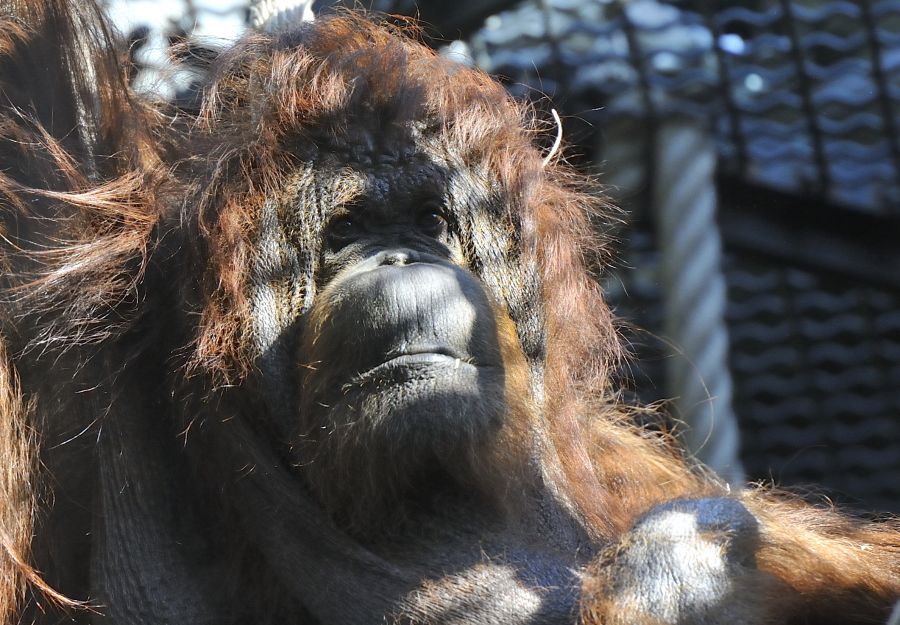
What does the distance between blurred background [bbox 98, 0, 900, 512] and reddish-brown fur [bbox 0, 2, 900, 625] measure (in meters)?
1.37

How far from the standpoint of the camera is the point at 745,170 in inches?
169

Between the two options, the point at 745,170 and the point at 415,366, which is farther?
the point at 745,170

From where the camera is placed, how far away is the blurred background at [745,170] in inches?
152

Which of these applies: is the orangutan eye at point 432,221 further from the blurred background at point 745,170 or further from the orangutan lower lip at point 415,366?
the blurred background at point 745,170

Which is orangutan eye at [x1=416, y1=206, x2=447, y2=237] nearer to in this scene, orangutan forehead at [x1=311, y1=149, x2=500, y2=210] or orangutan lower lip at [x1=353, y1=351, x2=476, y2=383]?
orangutan forehead at [x1=311, y1=149, x2=500, y2=210]

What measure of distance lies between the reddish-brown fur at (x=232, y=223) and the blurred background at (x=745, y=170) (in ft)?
4.48

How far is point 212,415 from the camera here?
2148 millimetres

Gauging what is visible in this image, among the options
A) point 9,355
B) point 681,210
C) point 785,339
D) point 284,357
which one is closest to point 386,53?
point 284,357

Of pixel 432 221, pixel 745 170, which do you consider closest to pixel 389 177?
pixel 432 221

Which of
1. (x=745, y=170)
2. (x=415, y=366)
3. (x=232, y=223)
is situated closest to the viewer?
(x=415, y=366)

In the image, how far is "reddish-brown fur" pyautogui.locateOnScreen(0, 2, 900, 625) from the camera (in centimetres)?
211

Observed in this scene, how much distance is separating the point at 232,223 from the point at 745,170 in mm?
2594

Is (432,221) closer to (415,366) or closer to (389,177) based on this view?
(389,177)

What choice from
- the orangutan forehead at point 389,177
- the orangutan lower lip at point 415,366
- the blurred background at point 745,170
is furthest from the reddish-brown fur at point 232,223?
the blurred background at point 745,170
